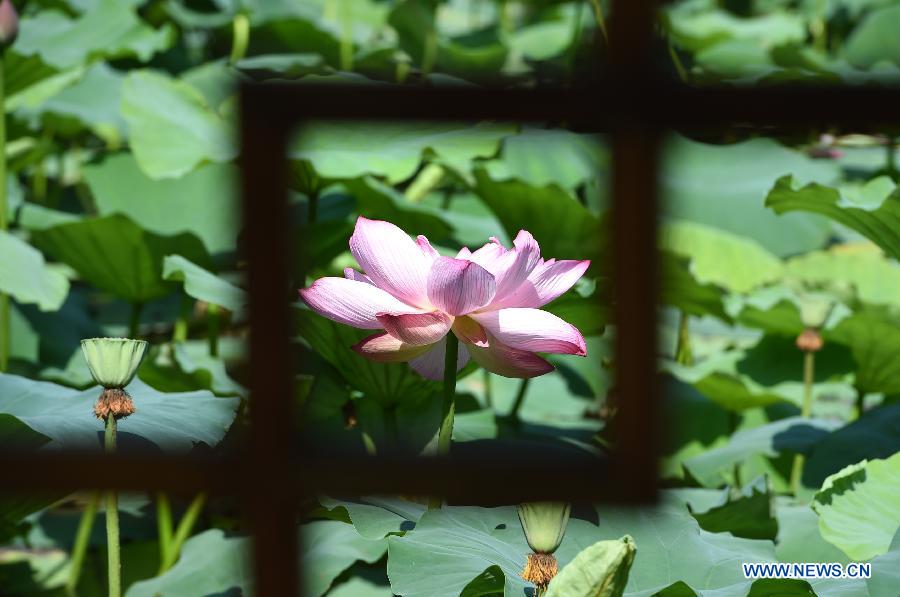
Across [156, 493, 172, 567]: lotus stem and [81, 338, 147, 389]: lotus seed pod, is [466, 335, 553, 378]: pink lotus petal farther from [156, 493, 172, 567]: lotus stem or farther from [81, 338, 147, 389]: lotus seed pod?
[156, 493, 172, 567]: lotus stem

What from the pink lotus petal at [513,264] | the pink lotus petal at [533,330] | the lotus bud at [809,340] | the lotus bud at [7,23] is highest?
the lotus bud at [7,23]

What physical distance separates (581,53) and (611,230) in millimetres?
1743

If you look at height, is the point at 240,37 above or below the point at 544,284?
above

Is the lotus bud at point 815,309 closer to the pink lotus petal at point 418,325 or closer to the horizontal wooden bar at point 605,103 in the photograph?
the pink lotus petal at point 418,325

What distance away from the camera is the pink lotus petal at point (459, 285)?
65cm

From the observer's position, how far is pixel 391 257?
686 millimetres

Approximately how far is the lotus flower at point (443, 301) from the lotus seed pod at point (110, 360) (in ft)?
0.50

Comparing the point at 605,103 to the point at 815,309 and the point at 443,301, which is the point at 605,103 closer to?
the point at 443,301

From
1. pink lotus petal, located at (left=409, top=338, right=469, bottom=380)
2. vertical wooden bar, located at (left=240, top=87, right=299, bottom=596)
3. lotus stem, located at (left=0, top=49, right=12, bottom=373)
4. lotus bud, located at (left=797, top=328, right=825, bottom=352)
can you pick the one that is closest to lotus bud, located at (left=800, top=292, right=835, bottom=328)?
lotus bud, located at (left=797, top=328, right=825, bottom=352)

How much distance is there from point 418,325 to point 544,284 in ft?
0.28

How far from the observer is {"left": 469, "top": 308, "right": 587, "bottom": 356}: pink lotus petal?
678 millimetres

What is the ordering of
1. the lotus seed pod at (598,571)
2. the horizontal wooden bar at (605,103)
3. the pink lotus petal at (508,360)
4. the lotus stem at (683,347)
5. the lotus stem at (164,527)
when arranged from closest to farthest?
the horizontal wooden bar at (605,103) < the lotus seed pod at (598,571) < the pink lotus petal at (508,360) < the lotus stem at (164,527) < the lotus stem at (683,347)

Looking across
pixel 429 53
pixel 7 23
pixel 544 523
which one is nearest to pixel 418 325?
pixel 544 523

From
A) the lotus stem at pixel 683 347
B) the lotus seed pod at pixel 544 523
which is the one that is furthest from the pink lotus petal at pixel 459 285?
the lotus stem at pixel 683 347
